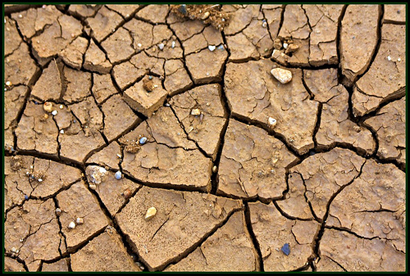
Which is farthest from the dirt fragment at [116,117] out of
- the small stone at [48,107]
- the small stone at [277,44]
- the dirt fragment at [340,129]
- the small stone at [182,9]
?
the dirt fragment at [340,129]

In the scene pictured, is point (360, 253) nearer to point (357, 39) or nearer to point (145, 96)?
point (357, 39)

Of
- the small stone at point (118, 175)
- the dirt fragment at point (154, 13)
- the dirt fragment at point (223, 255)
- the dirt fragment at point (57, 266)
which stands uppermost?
the dirt fragment at point (154, 13)

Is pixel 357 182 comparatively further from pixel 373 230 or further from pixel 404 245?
pixel 404 245

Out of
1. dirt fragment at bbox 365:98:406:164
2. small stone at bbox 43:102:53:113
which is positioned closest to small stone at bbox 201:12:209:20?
small stone at bbox 43:102:53:113

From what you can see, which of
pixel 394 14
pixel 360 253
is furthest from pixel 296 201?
pixel 394 14

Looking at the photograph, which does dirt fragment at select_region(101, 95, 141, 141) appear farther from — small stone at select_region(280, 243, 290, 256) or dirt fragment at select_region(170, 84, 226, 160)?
small stone at select_region(280, 243, 290, 256)

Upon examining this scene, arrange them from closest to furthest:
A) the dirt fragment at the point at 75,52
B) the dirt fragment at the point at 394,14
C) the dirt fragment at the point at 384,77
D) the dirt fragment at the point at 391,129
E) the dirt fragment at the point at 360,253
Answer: the dirt fragment at the point at 360,253
the dirt fragment at the point at 391,129
the dirt fragment at the point at 384,77
the dirt fragment at the point at 394,14
the dirt fragment at the point at 75,52

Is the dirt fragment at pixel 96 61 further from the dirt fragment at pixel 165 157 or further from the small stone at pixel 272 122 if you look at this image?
the small stone at pixel 272 122
